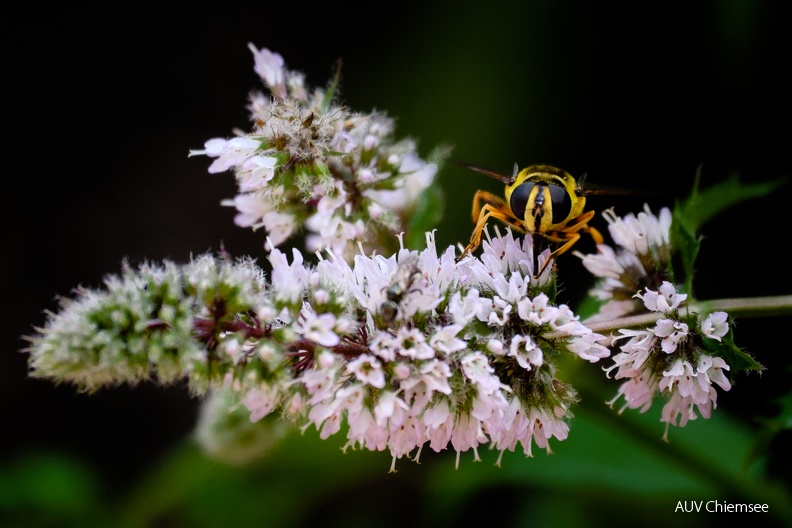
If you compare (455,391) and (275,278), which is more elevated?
(275,278)

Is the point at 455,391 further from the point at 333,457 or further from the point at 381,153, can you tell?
the point at 333,457

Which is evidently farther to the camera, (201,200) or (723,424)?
(201,200)

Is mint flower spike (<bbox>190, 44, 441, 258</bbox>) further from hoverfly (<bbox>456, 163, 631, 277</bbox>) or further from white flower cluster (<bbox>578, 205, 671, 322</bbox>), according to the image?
white flower cluster (<bbox>578, 205, 671, 322</bbox>)

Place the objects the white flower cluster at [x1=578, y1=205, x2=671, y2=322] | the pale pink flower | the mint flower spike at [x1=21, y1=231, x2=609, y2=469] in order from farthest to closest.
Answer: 1. the white flower cluster at [x1=578, y1=205, x2=671, y2=322]
2. the pale pink flower
3. the mint flower spike at [x1=21, y1=231, x2=609, y2=469]

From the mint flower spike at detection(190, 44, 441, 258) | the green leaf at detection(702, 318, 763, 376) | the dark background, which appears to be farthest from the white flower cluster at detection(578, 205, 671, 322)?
the dark background

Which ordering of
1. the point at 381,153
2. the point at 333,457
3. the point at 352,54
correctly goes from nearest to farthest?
the point at 381,153 → the point at 333,457 → the point at 352,54

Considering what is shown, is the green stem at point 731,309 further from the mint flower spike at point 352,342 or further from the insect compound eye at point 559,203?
the insect compound eye at point 559,203

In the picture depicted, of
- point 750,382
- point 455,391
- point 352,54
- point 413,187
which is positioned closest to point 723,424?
point 750,382
